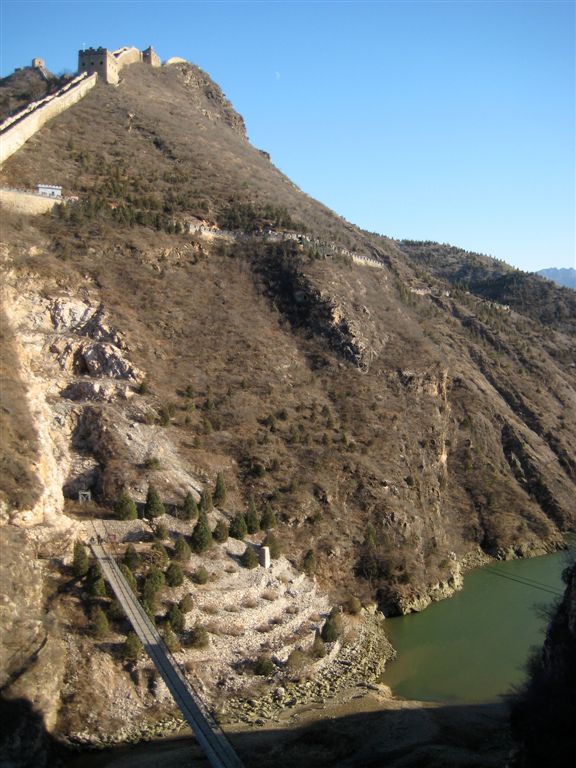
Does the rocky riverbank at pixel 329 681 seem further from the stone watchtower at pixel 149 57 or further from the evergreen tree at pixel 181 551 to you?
the stone watchtower at pixel 149 57

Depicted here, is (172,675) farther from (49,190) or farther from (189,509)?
(49,190)

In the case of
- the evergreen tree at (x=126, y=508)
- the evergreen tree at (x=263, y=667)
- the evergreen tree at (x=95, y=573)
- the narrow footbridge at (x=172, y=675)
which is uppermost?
the evergreen tree at (x=126, y=508)

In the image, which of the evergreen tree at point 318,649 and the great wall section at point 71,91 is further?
the great wall section at point 71,91

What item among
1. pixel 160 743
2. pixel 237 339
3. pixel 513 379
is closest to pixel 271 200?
pixel 237 339

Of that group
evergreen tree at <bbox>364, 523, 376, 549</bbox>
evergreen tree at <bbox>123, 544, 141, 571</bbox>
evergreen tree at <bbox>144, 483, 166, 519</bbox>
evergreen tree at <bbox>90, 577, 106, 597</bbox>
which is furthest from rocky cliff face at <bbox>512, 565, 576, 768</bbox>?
evergreen tree at <bbox>144, 483, 166, 519</bbox>

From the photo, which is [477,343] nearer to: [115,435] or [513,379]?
[513,379]

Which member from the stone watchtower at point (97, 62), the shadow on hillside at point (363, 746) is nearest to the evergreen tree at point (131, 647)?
the shadow on hillside at point (363, 746)

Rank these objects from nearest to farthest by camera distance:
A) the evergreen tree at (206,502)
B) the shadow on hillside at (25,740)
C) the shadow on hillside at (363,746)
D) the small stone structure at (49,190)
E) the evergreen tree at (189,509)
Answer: the shadow on hillside at (25,740), the shadow on hillside at (363,746), the evergreen tree at (189,509), the evergreen tree at (206,502), the small stone structure at (49,190)

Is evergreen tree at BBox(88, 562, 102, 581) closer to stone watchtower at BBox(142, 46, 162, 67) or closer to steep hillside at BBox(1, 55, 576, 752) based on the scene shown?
steep hillside at BBox(1, 55, 576, 752)
